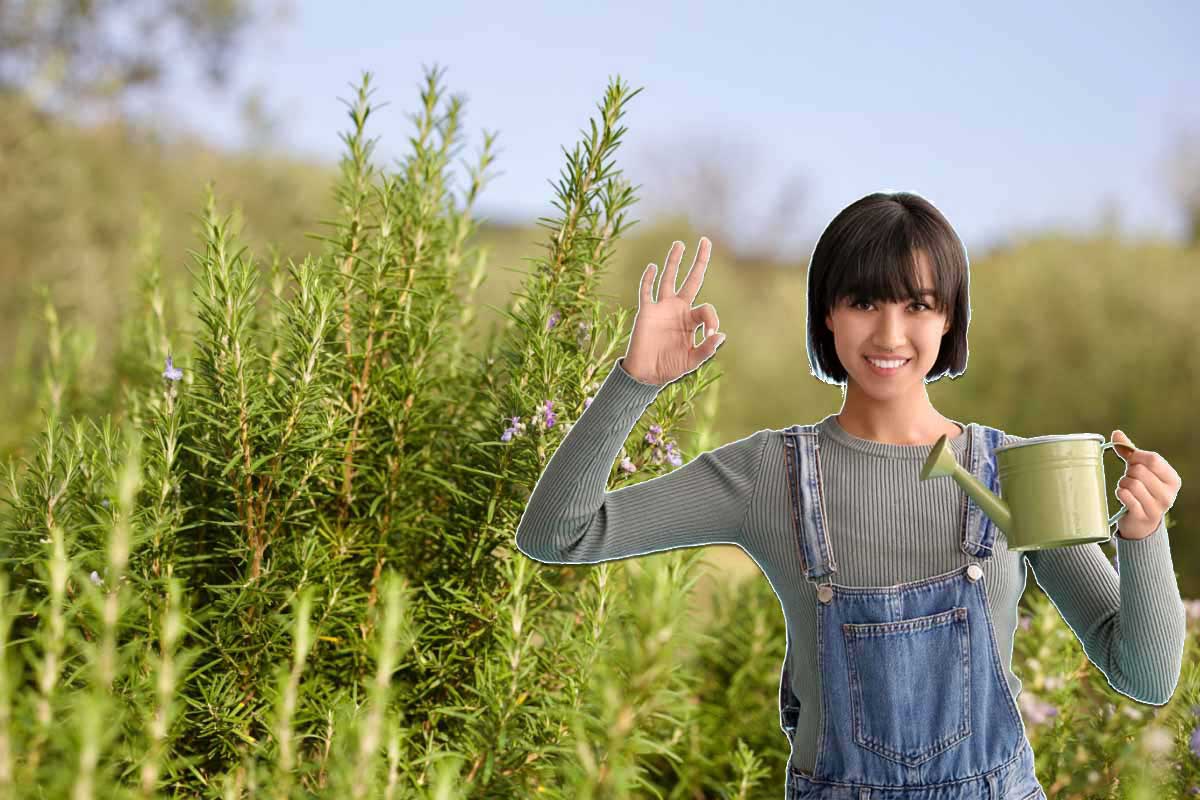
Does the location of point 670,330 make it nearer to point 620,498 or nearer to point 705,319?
point 705,319

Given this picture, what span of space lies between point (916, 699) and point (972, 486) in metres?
0.21

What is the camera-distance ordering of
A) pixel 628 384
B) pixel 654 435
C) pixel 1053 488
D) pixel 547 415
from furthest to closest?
pixel 654 435
pixel 547 415
pixel 628 384
pixel 1053 488

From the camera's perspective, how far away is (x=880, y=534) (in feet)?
3.42

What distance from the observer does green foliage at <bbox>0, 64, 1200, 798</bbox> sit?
1072 mm

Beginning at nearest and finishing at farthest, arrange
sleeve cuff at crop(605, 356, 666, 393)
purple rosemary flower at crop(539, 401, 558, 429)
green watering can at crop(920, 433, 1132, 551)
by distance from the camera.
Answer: green watering can at crop(920, 433, 1132, 551) → sleeve cuff at crop(605, 356, 666, 393) → purple rosemary flower at crop(539, 401, 558, 429)

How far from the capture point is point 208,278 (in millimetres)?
1142

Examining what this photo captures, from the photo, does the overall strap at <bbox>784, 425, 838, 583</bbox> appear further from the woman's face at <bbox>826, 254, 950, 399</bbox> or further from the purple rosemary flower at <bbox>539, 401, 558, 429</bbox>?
the purple rosemary flower at <bbox>539, 401, 558, 429</bbox>

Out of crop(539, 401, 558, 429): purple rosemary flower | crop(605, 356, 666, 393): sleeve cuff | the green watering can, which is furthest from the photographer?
crop(539, 401, 558, 429): purple rosemary flower

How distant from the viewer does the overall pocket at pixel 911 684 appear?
0.98 m

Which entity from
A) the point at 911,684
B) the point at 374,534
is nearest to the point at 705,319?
the point at 911,684

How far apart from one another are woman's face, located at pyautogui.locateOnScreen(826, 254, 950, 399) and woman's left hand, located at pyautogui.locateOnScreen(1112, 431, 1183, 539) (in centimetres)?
21

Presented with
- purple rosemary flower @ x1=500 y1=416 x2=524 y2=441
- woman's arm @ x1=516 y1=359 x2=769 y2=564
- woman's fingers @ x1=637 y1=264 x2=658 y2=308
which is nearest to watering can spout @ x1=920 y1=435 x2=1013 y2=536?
woman's arm @ x1=516 y1=359 x2=769 y2=564

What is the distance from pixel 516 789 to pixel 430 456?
0.47m

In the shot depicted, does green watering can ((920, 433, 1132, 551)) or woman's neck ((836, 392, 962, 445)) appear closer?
green watering can ((920, 433, 1132, 551))
